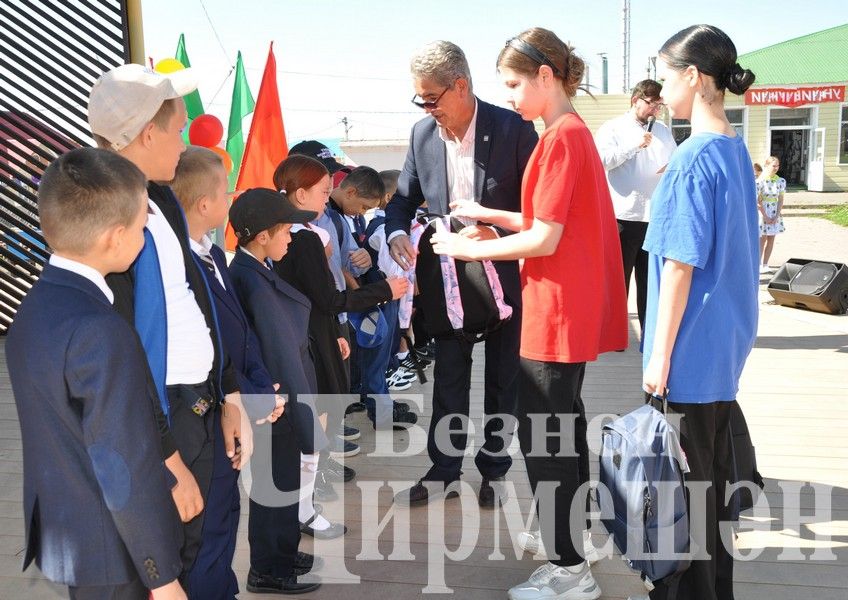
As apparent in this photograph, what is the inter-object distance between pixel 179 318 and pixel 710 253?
144 cm

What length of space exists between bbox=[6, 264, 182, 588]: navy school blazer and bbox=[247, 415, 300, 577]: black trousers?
1.11 metres

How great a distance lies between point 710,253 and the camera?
2.20 metres

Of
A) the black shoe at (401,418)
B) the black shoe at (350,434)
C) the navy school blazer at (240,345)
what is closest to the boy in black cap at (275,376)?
the navy school blazer at (240,345)

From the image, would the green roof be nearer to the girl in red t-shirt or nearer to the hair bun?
the girl in red t-shirt

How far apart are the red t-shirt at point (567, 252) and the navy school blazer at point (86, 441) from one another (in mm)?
1320

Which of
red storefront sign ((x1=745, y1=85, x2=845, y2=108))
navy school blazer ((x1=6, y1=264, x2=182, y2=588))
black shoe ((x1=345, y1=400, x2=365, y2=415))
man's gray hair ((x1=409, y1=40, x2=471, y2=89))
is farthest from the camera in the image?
red storefront sign ((x1=745, y1=85, x2=845, y2=108))

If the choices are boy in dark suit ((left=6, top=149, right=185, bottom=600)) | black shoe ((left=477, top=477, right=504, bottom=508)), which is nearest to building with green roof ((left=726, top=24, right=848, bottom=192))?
black shoe ((left=477, top=477, right=504, bottom=508))

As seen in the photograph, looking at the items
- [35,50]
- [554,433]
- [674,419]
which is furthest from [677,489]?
[35,50]

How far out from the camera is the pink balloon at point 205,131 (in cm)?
383

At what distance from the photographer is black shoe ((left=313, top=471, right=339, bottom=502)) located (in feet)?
12.0

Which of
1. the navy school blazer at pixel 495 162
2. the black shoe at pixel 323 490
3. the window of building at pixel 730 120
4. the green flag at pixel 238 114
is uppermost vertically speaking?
the window of building at pixel 730 120

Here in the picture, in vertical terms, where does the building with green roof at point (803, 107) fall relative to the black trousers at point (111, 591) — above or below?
above

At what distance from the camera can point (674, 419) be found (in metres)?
2.31

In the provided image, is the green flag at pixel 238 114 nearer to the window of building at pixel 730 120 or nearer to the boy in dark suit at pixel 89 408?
the boy in dark suit at pixel 89 408
